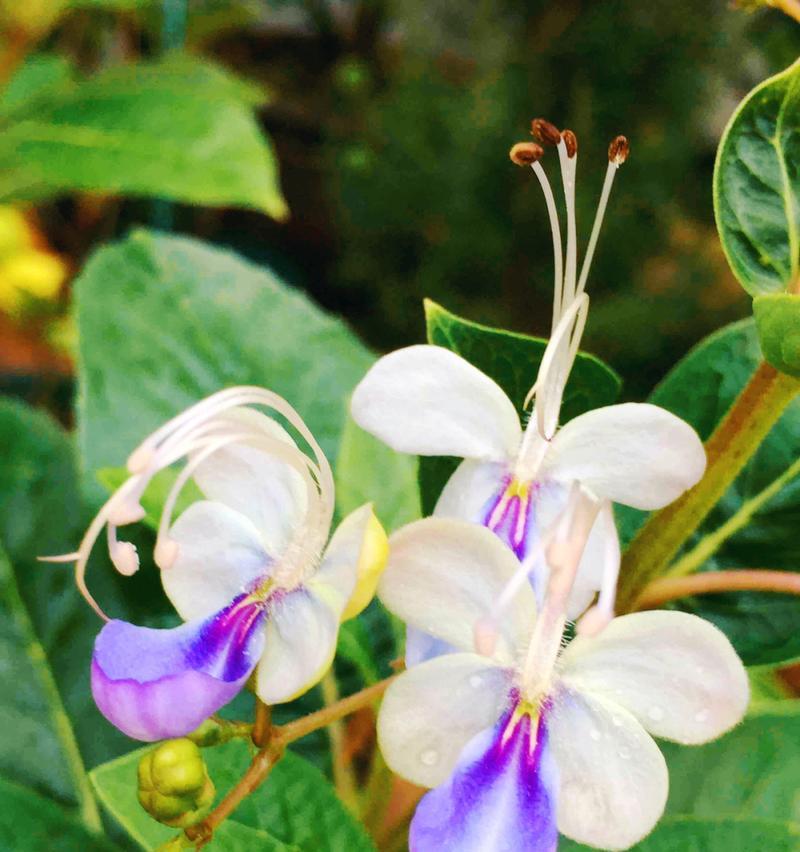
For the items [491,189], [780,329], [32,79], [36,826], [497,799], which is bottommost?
[491,189]

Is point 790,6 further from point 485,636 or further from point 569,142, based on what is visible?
point 485,636

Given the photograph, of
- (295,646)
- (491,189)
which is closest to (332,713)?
(295,646)

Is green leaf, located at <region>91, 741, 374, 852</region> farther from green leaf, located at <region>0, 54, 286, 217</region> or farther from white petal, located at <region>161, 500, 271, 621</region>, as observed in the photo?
green leaf, located at <region>0, 54, 286, 217</region>

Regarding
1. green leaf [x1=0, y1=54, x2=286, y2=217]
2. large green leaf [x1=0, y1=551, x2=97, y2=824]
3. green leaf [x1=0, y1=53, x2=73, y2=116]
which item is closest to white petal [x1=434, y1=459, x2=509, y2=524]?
large green leaf [x1=0, y1=551, x2=97, y2=824]

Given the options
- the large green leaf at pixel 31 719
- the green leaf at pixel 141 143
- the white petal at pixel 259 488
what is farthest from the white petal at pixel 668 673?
the green leaf at pixel 141 143

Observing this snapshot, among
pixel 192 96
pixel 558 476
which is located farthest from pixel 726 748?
pixel 192 96

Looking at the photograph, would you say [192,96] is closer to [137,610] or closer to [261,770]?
[137,610]
